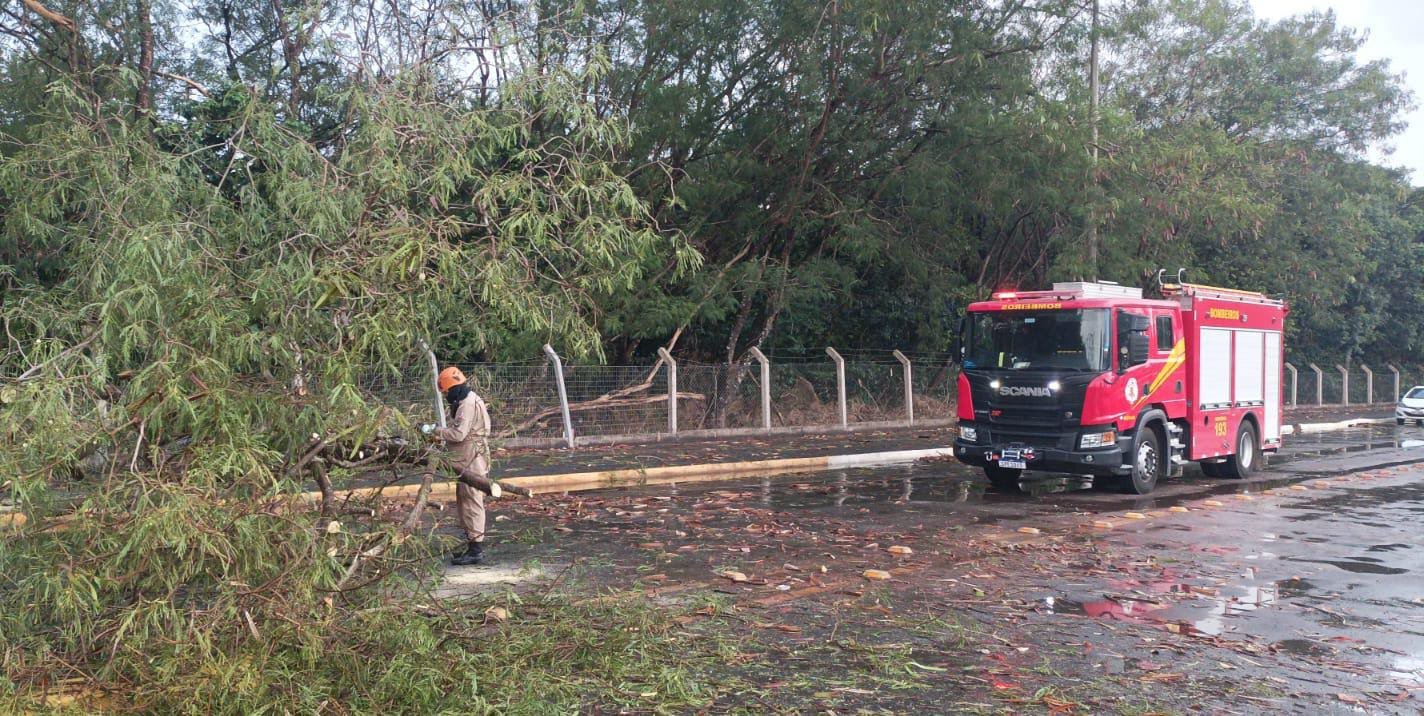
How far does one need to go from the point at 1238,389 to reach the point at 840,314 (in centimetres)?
1430

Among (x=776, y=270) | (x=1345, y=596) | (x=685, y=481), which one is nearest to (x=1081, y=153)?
→ (x=776, y=270)

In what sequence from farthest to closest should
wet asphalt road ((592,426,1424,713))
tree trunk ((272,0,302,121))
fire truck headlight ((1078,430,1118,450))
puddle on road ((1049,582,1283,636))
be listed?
tree trunk ((272,0,302,121)), fire truck headlight ((1078,430,1118,450)), puddle on road ((1049,582,1283,636)), wet asphalt road ((592,426,1424,713))

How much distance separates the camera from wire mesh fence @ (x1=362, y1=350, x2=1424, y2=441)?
63.2 ft

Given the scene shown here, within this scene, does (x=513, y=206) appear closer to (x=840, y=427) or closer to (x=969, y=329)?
(x=969, y=329)

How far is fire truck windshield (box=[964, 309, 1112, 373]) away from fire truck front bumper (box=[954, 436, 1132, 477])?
1020 millimetres

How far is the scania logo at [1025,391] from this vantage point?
13.9 metres

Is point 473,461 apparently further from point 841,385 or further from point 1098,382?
point 841,385

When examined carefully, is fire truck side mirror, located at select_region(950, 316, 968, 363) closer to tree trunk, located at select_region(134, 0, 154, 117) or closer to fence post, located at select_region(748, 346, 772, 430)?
fence post, located at select_region(748, 346, 772, 430)

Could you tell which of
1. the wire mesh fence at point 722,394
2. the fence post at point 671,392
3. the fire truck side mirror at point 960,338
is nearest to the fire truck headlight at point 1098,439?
the fire truck side mirror at point 960,338

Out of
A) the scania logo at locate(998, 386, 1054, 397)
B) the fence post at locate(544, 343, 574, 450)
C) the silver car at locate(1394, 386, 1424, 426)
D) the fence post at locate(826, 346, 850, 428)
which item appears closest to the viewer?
the scania logo at locate(998, 386, 1054, 397)

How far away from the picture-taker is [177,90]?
1847 cm

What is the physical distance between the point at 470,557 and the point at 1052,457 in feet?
26.0

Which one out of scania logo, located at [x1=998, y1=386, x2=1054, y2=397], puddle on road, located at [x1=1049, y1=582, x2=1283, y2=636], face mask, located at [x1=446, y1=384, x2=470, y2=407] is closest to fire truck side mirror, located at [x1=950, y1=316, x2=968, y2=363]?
scania logo, located at [x1=998, y1=386, x2=1054, y2=397]

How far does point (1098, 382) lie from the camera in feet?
44.4
